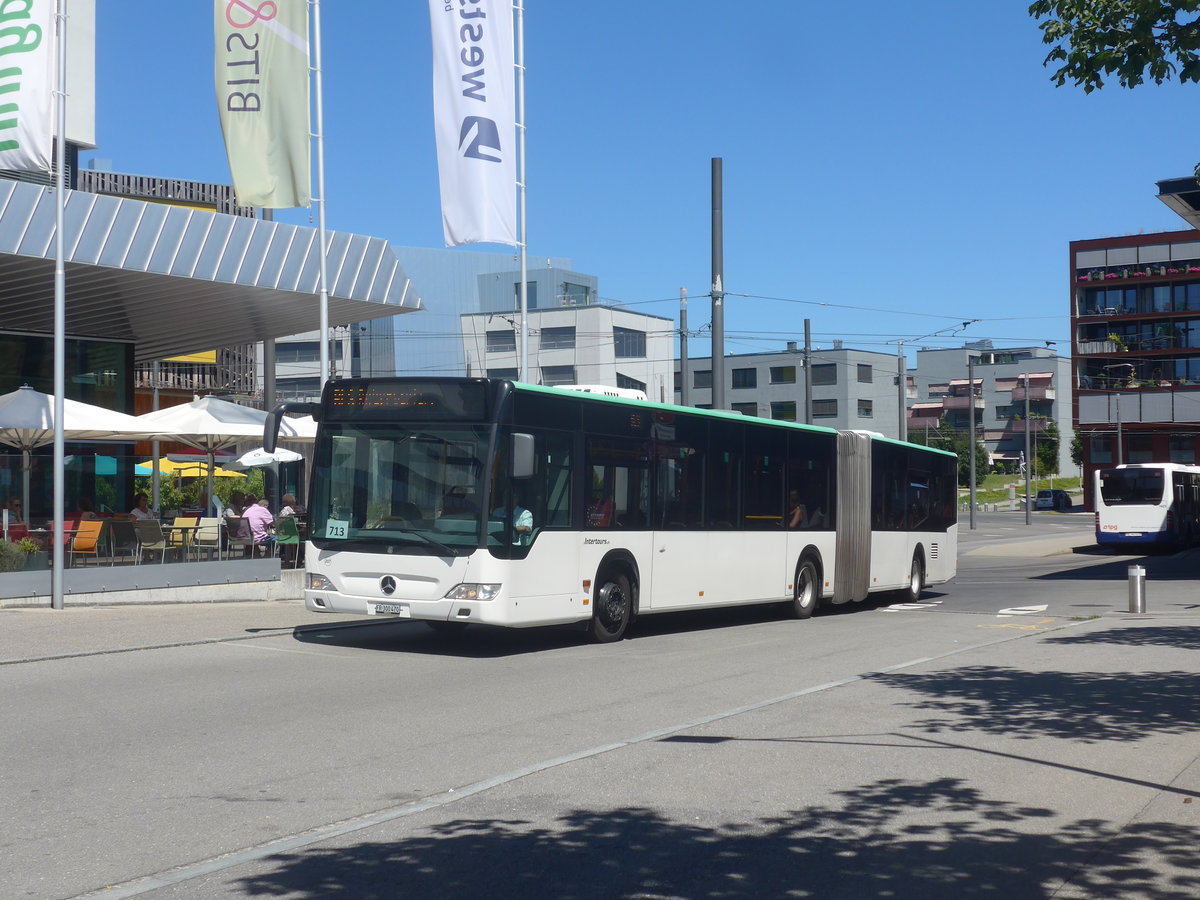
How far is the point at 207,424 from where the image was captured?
22469 millimetres

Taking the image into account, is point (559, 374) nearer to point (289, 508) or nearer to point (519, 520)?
point (289, 508)

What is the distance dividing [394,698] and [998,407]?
5050 inches

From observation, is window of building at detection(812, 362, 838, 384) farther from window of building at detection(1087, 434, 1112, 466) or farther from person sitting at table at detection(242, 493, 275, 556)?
person sitting at table at detection(242, 493, 275, 556)

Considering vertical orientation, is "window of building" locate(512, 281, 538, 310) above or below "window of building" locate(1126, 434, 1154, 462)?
above

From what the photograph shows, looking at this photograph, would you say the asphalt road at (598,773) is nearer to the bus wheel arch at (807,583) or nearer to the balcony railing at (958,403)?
the bus wheel arch at (807,583)

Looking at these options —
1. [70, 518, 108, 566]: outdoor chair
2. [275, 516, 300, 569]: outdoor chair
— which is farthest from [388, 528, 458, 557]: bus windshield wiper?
[275, 516, 300, 569]: outdoor chair

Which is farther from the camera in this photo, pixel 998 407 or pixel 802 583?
pixel 998 407

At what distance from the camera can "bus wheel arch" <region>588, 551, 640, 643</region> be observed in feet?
50.0

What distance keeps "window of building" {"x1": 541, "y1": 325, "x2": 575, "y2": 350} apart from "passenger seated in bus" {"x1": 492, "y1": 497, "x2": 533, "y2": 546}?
3189 inches

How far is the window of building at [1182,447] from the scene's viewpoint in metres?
88.2

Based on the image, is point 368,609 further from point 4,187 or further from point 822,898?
point 4,187

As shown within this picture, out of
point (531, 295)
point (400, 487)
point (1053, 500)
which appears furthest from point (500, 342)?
point (400, 487)

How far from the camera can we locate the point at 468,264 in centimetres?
9950

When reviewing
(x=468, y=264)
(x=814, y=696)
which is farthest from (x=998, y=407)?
(x=814, y=696)
